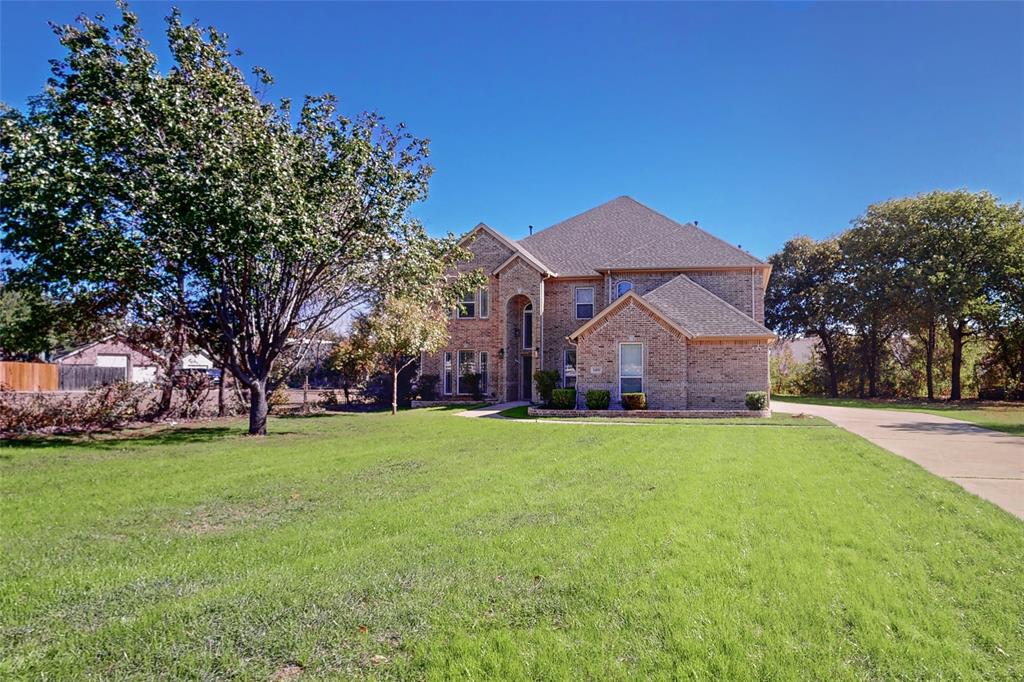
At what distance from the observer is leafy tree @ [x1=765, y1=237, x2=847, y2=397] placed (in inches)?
1395

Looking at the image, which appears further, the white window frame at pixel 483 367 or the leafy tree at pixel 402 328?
the white window frame at pixel 483 367

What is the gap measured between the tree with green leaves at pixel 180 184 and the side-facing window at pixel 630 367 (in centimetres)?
1038

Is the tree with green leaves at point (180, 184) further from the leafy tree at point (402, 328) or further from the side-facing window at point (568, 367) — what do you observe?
the side-facing window at point (568, 367)

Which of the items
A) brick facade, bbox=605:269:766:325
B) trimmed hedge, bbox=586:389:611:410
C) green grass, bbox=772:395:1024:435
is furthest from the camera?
brick facade, bbox=605:269:766:325

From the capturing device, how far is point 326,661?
128 inches

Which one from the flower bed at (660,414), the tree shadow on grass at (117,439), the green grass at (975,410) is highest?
the flower bed at (660,414)

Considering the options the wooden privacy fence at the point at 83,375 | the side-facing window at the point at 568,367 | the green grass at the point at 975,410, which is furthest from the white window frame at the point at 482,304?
the green grass at the point at 975,410

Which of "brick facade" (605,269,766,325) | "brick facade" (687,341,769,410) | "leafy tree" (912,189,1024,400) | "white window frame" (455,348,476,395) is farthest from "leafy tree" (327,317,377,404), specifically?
"leafy tree" (912,189,1024,400)

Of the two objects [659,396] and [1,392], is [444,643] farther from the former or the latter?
[659,396]

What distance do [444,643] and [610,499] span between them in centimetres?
382

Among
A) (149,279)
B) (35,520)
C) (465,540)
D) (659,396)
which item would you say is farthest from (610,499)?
(659,396)

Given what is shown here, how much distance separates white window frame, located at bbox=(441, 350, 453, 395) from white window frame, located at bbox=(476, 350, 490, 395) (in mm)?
1406

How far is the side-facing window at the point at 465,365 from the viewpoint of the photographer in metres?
27.5

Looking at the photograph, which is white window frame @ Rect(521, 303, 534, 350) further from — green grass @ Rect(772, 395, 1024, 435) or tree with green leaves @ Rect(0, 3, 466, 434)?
green grass @ Rect(772, 395, 1024, 435)
